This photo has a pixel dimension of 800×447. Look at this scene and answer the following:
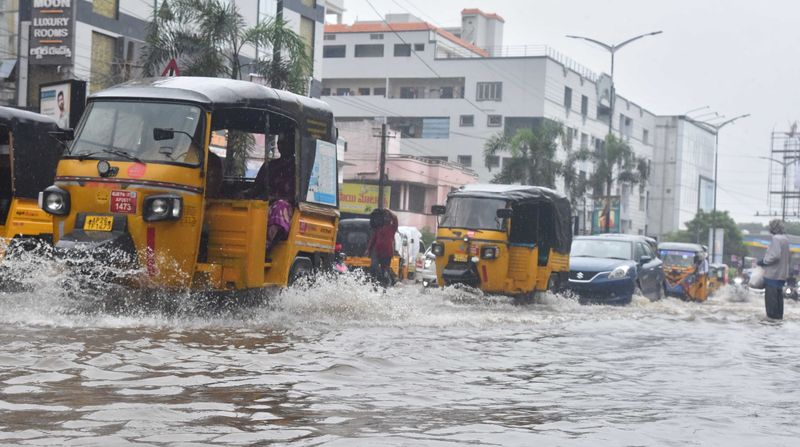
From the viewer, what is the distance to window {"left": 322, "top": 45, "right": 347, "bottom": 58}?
275 ft

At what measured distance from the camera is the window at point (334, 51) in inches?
3295

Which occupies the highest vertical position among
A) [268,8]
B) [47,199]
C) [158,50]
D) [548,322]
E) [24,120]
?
[268,8]

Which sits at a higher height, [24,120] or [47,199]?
[24,120]

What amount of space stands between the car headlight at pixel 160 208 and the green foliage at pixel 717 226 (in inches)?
3345

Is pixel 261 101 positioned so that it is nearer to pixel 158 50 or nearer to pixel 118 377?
pixel 118 377

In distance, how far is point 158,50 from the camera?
21.8m

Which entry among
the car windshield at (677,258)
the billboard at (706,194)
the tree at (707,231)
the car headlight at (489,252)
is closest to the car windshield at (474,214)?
the car headlight at (489,252)

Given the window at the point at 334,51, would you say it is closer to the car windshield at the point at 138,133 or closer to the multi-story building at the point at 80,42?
the multi-story building at the point at 80,42

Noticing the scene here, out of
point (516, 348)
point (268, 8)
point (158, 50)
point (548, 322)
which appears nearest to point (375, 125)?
point (268, 8)

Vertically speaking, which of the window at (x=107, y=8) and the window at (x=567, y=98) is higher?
the window at (x=567, y=98)

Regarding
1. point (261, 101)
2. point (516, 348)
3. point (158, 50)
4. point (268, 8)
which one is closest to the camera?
point (516, 348)

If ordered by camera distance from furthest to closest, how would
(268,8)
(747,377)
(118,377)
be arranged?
(268,8) < (747,377) < (118,377)

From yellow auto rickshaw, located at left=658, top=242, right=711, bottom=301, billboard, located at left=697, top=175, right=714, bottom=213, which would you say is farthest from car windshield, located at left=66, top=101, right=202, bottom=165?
billboard, located at left=697, top=175, right=714, bottom=213

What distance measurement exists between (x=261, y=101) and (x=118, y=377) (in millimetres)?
5953
